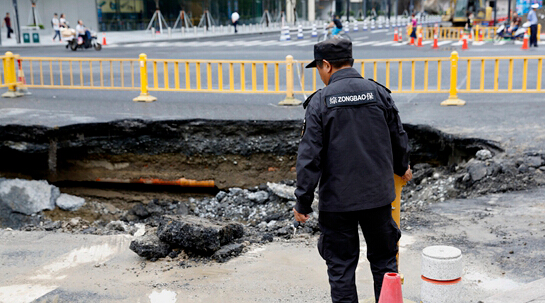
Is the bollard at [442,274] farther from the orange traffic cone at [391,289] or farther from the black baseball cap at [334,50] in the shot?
the black baseball cap at [334,50]

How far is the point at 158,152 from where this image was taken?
36.2 feet

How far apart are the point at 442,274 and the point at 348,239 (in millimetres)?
599

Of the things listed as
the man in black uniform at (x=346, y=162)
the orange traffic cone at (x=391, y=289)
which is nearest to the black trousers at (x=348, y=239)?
the man in black uniform at (x=346, y=162)

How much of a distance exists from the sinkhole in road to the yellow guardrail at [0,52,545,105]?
71.4 inches

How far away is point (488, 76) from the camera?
52.1ft

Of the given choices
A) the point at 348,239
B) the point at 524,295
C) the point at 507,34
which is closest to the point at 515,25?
the point at 507,34

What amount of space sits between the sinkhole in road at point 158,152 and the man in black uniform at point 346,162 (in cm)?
688

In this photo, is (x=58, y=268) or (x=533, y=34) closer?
(x=58, y=268)

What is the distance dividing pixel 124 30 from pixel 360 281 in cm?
4502

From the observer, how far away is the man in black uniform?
11.9 ft

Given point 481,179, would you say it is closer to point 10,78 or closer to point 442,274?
point 442,274

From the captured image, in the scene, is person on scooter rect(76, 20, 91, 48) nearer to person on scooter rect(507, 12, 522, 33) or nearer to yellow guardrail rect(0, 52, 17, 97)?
yellow guardrail rect(0, 52, 17, 97)

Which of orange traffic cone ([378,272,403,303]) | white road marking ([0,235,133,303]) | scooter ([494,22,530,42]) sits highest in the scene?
scooter ([494,22,530,42])

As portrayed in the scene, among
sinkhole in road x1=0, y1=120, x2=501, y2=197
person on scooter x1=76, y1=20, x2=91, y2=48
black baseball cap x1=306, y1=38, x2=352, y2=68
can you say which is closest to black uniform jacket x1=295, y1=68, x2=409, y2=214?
black baseball cap x1=306, y1=38, x2=352, y2=68
